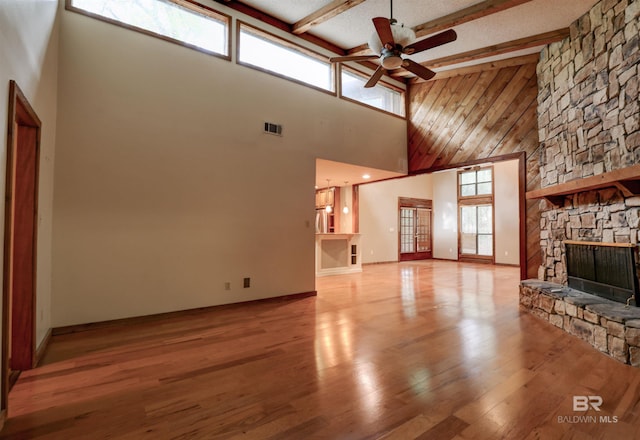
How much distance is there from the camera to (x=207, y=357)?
9.38 feet

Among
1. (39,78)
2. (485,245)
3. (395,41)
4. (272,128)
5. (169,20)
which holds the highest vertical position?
(169,20)

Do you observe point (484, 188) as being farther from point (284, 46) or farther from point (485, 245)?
point (284, 46)

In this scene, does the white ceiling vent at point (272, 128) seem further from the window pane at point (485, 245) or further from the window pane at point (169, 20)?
the window pane at point (485, 245)

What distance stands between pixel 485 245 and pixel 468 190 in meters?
1.98

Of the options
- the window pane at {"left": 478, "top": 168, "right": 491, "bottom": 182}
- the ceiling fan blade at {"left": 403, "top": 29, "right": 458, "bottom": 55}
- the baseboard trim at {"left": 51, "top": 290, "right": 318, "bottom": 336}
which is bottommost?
the baseboard trim at {"left": 51, "top": 290, "right": 318, "bottom": 336}

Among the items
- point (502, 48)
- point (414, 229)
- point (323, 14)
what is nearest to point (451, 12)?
point (502, 48)

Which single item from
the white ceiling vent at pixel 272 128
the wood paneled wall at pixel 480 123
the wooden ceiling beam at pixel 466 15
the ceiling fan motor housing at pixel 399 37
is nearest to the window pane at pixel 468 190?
the wood paneled wall at pixel 480 123

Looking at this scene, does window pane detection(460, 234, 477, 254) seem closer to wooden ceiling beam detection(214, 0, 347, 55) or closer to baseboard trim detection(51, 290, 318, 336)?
wooden ceiling beam detection(214, 0, 347, 55)

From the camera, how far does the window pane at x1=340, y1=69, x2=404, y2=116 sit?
6.12 m

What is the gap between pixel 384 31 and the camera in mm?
3143

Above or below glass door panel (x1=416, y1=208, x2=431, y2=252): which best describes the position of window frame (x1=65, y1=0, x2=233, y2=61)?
above

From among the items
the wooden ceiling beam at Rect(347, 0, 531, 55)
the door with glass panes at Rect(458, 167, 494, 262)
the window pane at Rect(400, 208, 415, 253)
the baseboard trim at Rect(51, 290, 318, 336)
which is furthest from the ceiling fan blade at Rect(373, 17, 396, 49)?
the door with glass panes at Rect(458, 167, 494, 262)

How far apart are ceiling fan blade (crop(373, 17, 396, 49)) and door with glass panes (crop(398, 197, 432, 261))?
800cm

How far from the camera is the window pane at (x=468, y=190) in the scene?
35.4 ft
